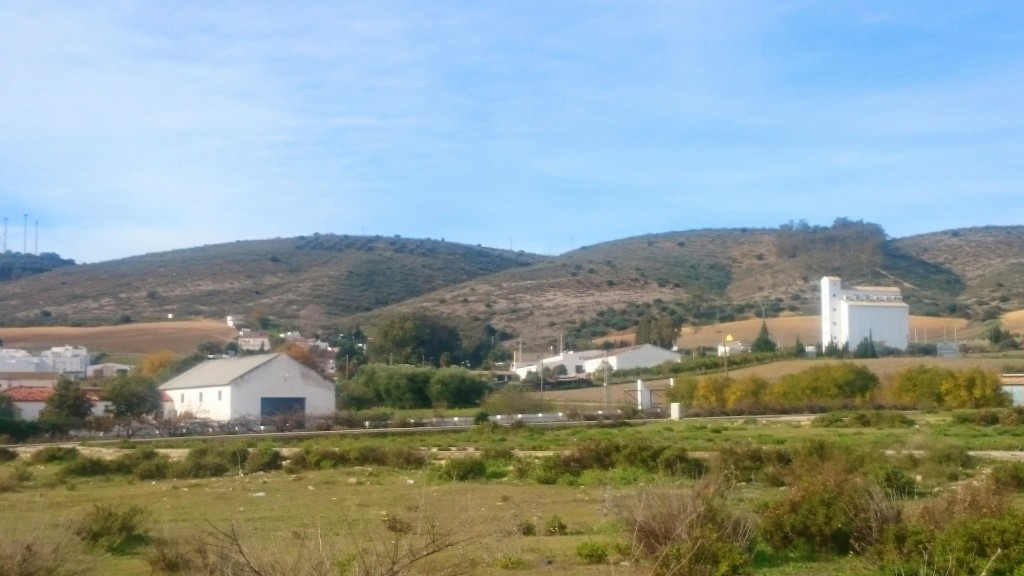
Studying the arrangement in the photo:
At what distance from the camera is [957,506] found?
10.9 metres

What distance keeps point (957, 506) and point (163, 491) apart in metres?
17.0

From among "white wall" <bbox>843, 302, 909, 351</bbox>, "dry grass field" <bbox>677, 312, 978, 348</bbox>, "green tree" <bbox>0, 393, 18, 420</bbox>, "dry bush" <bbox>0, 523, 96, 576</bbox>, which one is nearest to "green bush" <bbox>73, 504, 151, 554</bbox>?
"dry bush" <bbox>0, 523, 96, 576</bbox>

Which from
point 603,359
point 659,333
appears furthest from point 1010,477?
point 659,333

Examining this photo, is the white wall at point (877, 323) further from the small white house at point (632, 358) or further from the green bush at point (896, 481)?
the green bush at point (896, 481)

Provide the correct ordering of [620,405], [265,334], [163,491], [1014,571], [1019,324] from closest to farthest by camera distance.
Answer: [1014,571] < [163,491] < [620,405] < [1019,324] < [265,334]

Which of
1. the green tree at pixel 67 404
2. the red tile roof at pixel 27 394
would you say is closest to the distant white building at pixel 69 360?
the red tile roof at pixel 27 394

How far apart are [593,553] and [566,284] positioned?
12374 cm

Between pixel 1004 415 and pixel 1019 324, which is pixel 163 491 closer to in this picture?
pixel 1004 415

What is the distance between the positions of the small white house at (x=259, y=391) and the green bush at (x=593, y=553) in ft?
154

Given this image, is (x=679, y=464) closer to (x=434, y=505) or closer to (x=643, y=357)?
(x=434, y=505)

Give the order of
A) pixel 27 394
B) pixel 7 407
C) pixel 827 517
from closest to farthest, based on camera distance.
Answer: pixel 827 517 < pixel 7 407 < pixel 27 394

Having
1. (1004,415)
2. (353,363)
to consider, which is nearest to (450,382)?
(353,363)

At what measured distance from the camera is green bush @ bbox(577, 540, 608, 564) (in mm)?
11531

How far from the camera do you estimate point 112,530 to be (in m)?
14.0
